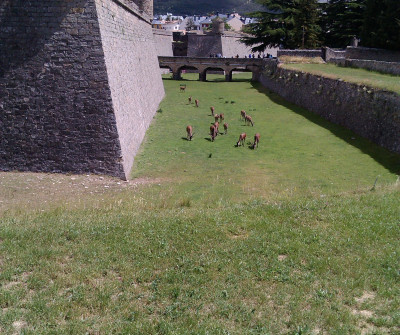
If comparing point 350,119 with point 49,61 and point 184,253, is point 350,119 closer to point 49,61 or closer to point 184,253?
point 49,61

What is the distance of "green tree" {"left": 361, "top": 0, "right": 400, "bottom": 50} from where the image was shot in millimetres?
32531

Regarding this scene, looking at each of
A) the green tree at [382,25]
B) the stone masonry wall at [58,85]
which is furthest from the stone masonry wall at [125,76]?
the green tree at [382,25]

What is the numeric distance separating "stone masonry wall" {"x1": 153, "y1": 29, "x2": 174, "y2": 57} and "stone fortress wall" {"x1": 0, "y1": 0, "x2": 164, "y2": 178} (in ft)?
117

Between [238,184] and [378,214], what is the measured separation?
5402mm

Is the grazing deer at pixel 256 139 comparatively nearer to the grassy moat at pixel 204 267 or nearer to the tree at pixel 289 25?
the grassy moat at pixel 204 267

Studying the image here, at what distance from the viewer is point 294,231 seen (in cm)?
635

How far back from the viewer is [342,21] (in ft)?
148

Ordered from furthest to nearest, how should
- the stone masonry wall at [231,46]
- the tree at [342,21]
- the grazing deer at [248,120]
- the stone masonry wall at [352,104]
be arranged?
the stone masonry wall at [231,46], the tree at [342,21], the grazing deer at [248,120], the stone masonry wall at [352,104]

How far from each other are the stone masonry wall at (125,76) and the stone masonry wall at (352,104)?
9.30 m

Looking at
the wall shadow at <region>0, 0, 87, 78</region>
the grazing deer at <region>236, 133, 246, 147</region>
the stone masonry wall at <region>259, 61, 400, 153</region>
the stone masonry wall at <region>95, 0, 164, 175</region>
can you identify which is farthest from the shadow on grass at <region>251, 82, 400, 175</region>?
the wall shadow at <region>0, 0, 87, 78</region>

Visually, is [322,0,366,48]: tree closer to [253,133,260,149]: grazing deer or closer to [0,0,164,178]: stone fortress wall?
[253,133,260,149]: grazing deer

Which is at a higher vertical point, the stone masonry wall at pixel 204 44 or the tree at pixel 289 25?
the tree at pixel 289 25

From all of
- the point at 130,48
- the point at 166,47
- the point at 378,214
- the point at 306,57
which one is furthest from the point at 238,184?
Result: the point at 166,47

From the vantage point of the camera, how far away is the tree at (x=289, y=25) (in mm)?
43875
